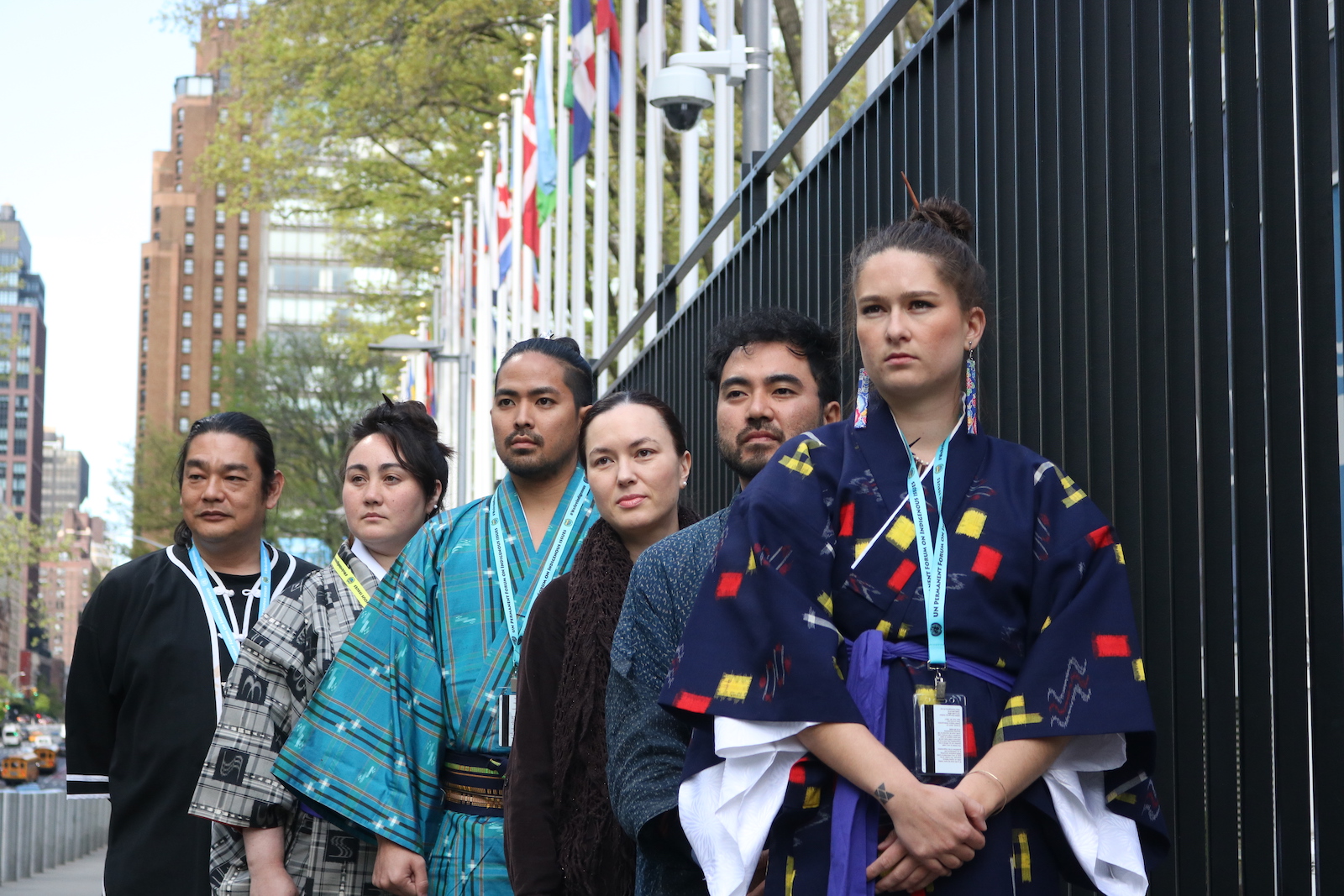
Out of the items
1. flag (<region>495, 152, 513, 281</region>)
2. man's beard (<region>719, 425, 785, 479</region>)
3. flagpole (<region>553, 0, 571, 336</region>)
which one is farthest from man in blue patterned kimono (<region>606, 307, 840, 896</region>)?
flag (<region>495, 152, 513, 281</region>)

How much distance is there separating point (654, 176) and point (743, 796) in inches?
370

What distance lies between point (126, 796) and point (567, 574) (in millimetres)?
1983

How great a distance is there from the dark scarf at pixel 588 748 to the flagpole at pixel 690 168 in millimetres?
5813

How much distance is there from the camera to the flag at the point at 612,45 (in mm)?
12102

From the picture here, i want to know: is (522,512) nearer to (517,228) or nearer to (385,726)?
(385,726)

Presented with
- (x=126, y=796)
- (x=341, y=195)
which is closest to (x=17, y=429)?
(x=341, y=195)

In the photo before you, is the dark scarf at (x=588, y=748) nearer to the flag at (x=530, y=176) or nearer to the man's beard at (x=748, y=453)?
the man's beard at (x=748, y=453)

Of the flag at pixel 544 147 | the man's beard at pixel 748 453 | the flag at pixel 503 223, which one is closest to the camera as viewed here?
the man's beard at pixel 748 453

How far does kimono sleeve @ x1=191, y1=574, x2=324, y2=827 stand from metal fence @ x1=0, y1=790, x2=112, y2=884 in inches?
375

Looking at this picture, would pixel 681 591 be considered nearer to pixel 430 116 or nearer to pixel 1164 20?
pixel 1164 20

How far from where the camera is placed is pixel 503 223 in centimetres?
1773

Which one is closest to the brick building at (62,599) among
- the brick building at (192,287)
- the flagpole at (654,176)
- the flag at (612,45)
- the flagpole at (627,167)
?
the brick building at (192,287)

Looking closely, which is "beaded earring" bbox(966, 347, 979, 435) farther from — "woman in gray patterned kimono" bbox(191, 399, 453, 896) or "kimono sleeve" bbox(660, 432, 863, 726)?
"woman in gray patterned kimono" bbox(191, 399, 453, 896)

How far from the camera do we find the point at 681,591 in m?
2.93
